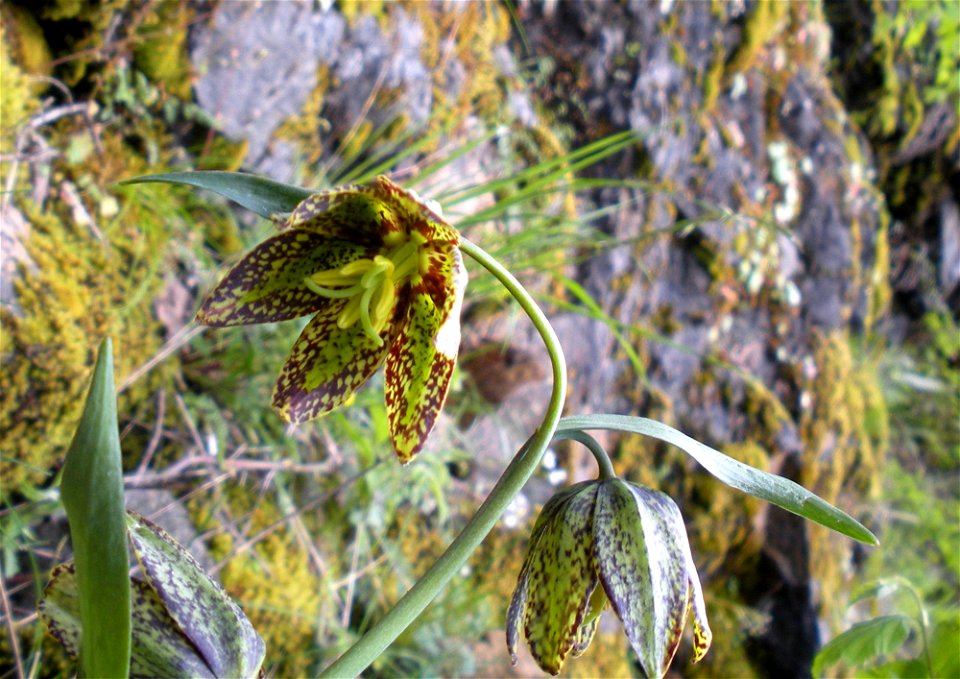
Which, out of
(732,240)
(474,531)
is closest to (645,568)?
(474,531)

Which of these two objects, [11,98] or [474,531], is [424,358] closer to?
[474,531]

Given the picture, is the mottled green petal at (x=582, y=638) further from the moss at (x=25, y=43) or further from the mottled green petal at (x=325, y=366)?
the moss at (x=25, y=43)

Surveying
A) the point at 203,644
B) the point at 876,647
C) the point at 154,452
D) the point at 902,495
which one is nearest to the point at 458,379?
the point at 154,452

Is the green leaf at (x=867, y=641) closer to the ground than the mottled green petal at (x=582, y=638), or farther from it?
closer to the ground

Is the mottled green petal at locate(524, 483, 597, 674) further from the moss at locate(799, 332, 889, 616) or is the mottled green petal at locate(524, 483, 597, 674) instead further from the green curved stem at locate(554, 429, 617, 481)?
the moss at locate(799, 332, 889, 616)

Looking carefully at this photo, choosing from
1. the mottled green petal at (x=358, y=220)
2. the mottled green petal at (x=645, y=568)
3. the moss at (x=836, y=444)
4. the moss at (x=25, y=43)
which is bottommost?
the moss at (x=836, y=444)

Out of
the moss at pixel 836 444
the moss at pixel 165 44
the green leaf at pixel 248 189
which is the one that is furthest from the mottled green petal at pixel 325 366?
the moss at pixel 836 444

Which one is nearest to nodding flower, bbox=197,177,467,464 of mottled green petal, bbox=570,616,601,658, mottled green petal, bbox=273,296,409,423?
mottled green petal, bbox=273,296,409,423
